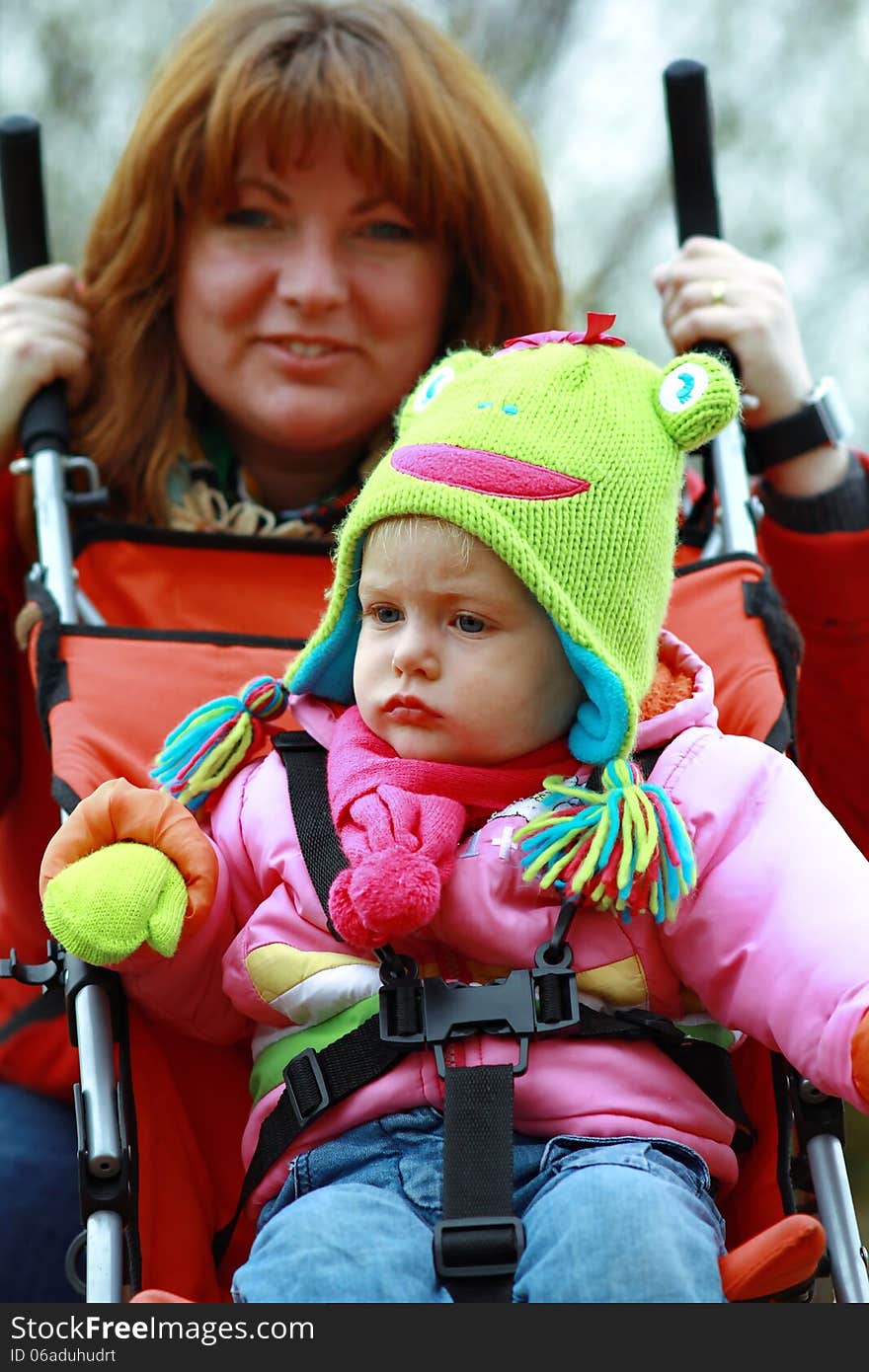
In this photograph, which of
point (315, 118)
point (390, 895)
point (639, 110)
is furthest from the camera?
point (639, 110)

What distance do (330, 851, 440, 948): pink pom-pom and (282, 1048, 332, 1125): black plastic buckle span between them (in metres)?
0.15

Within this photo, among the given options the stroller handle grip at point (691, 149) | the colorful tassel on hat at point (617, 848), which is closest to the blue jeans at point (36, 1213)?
the colorful tassel on hat at point (617, 848)

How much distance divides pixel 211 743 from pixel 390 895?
43 cm

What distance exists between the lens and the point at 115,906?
176cm

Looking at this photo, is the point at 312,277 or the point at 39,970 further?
the point at 312,277

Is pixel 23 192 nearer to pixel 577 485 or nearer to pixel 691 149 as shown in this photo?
pixel 691 149

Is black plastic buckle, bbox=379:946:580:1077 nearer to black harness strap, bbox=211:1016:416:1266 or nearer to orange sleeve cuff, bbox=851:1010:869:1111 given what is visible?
black harness strap, bbox=211:1016:416:1266

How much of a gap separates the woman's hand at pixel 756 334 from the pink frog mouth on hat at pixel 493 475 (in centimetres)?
81

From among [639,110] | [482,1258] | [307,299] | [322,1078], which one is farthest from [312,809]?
[639,110]

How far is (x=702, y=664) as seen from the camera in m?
1.97

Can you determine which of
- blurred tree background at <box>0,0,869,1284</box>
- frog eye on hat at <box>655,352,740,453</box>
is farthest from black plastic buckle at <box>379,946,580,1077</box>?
blurred tree background at <box>0,0,869,1284</box>

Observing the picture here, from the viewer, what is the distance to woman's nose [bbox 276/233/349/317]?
2.53m

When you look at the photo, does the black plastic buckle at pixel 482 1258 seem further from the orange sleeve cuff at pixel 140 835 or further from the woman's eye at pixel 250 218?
the woman's eye at pixel 250 218

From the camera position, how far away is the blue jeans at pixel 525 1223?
5.00ft
